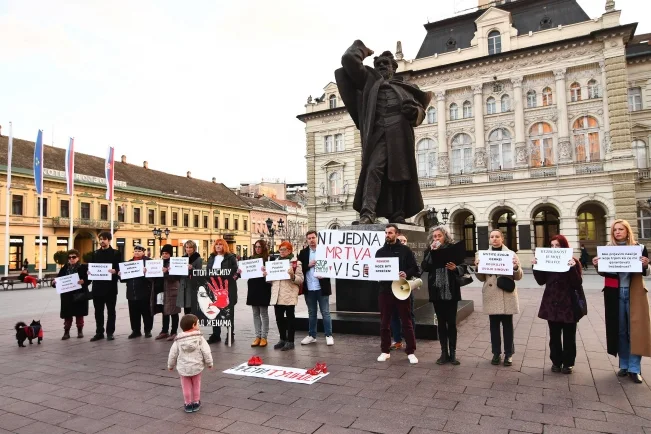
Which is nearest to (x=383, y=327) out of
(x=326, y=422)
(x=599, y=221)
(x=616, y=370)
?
(x=326, y=422)

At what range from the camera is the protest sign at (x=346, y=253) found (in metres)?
6.89

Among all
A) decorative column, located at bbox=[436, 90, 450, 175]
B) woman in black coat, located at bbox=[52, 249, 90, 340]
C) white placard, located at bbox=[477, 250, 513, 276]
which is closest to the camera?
white placard, located at bbox=[477, 250, 513, 276]

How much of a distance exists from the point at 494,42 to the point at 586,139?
413 inches

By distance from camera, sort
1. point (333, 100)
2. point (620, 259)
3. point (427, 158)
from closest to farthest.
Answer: point (620, 259), point (427, 158), point (333, 100)

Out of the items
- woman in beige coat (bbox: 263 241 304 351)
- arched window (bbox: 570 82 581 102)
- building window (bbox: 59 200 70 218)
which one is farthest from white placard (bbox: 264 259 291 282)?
building window (bbox: 59 200 70 218)

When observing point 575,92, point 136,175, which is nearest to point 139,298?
point 575,92

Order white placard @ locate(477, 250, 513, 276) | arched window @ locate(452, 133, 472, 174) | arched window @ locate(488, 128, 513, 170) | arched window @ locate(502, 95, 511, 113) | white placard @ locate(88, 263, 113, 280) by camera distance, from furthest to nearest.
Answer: arched window @ locate(452, 133, 472, 174) < arched window @ locate(502, 95, 511, 113) < arched window @ locate(488, 128, 513, 170) < white placard @ locate(88, 263, 113, 280) < white placard @ locate(477, 250, 513, 276)

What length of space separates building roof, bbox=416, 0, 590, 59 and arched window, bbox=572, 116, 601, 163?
304 inches

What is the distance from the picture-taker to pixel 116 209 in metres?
46.8

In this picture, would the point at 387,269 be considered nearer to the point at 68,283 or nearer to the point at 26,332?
the point at 68,283

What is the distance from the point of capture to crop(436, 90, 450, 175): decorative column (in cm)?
3638

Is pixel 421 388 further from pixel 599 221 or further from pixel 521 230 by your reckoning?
pixel 599 221

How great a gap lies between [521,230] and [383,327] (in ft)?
99.5

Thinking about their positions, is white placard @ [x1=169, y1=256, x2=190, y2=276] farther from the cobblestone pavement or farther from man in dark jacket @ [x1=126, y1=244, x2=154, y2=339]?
the cobblestone pavement
